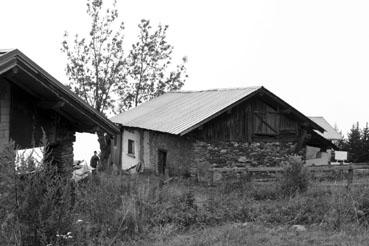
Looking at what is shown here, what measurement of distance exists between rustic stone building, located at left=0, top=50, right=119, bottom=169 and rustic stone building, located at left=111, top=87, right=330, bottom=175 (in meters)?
8.60

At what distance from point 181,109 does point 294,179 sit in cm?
1064

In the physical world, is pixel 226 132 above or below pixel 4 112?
above

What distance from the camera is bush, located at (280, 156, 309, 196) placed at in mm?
12297

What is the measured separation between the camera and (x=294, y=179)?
40.6 feet

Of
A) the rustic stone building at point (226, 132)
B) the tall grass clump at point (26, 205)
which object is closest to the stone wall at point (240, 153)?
the rustic stone building at point (226, 132)

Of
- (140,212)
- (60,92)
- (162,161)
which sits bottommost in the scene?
(140,212)

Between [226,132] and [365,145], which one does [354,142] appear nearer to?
[365,145]

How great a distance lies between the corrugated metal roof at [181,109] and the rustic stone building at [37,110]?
8.62 metres

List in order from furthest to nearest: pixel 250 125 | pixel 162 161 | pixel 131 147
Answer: pixel 131 147, pixel 162 161, pixel 250 125

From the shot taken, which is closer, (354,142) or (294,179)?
(294,179)

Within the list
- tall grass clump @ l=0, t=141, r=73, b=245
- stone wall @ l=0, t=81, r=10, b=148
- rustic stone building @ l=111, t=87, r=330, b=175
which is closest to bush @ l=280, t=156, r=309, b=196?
rustic stone building @ l=111, t=87, r=330, b=175

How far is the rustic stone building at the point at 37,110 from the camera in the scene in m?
7.44

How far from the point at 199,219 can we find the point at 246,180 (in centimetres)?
567

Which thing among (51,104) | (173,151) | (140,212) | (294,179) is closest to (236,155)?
(173,151)
